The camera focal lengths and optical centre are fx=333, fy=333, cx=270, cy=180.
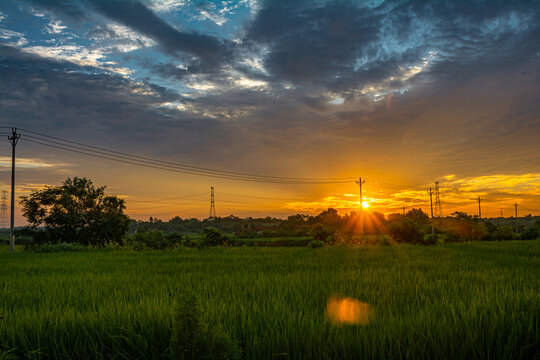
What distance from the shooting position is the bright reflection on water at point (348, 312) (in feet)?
12.7

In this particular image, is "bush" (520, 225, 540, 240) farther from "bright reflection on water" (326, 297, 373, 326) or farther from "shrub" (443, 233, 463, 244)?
"bright reflection on water" (326, 297, 373, 326)

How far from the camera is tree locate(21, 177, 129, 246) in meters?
27.1

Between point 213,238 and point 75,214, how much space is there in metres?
12.8

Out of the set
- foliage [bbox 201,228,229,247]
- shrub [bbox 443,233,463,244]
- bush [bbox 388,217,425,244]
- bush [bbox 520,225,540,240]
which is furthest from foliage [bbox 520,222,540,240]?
foliage [bbox 201,228,229,247]

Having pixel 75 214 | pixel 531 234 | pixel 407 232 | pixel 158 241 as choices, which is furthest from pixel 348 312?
pixel 531 234

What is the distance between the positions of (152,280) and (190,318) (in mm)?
6268

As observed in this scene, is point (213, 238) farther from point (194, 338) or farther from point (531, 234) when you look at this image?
point (531, 234)

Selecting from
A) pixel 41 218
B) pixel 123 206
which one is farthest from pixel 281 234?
pixel 41 218

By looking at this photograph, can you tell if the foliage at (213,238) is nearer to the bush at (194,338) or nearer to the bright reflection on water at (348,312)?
the bright reflection on water at (348,312)

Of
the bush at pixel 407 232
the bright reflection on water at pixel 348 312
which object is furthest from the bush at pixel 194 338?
the bush at pixel 407 232

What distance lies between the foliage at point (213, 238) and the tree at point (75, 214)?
971 centimetres

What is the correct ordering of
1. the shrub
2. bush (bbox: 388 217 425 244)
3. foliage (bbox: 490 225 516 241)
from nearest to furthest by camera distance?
1. bush (bbox: 388 217 425 244)
2. the shrub
3. foliage (bbox: 490 225 516 241)

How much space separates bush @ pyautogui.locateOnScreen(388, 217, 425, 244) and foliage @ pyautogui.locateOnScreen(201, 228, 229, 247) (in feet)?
43.0

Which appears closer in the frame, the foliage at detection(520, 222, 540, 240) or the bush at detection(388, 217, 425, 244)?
the bush at detection(388, 217, 425, 244)
